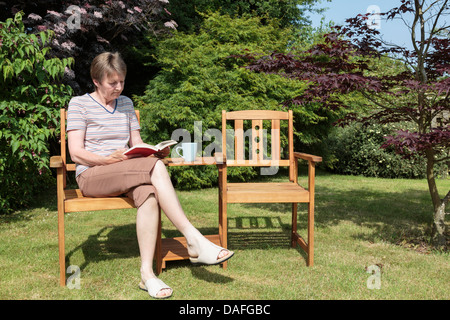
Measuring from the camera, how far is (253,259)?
2971 millimetres

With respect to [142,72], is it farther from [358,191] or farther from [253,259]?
[253,259]

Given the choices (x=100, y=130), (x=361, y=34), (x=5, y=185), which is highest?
(x=361, y=34)

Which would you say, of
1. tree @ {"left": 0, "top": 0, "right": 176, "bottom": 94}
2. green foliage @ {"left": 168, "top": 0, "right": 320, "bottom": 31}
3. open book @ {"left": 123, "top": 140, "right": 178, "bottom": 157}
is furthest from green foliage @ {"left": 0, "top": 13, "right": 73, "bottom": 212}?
green foliage @ {"left": 168, "top": 0, "right": 320, "bottom": 31}

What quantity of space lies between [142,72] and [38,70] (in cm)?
514

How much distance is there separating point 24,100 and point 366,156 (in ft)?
21.5

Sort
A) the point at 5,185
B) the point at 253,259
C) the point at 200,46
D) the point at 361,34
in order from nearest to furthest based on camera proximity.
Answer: the point at 253,259 → the point at 361,34 → the point at 5,185 → the point at 200,46

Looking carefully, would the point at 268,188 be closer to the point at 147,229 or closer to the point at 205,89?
the point at 147,229

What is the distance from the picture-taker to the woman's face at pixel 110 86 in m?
2.67

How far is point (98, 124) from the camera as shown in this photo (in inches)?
107

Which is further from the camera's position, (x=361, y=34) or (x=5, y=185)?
(x=5, y=185)

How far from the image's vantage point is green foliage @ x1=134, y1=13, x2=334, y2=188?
624cm

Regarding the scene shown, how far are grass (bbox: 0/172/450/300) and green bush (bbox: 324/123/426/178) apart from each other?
3117mm

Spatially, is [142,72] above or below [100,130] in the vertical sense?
above
